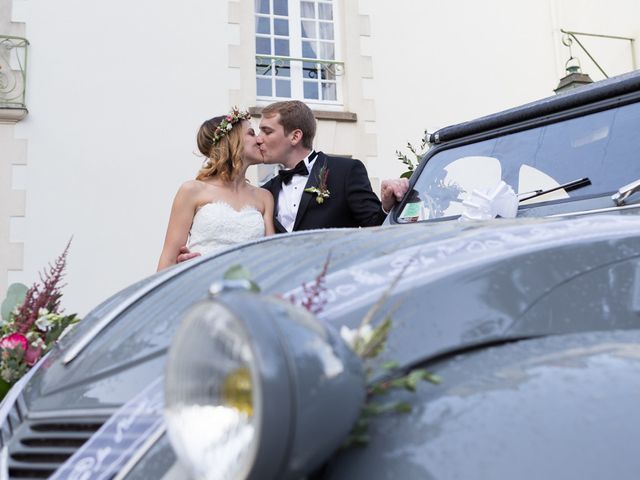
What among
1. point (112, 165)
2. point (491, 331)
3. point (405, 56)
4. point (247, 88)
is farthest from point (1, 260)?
point (491, 331)

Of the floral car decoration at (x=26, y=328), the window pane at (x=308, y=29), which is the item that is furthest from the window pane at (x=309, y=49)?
the floral car decoration at (x=26, y=328)

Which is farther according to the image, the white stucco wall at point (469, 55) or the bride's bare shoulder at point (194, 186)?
the white stucco wall at point (469, 55)

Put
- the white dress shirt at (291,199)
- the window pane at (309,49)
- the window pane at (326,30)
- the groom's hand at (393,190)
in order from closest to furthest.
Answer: the groom's hand at (393,190) < the white dress shirt at (291,199) < the window pane at (309,49) < the window pane at (326,30)

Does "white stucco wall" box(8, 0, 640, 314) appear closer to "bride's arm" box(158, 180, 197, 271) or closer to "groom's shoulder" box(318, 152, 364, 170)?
"bride's arm" box(158, 180, 197, 271)

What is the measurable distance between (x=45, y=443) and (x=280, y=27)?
8815mm

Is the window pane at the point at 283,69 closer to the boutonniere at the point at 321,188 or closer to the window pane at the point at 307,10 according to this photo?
the window pane at the point at 307,10

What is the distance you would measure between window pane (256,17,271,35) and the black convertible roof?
703 cm

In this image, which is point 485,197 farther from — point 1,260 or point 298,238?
point 1,260

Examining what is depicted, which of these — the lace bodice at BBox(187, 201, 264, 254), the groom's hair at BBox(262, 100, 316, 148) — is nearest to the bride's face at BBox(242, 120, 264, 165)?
the groom's hair at BBox(262, 100, 316, 148)

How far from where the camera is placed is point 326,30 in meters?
9.46

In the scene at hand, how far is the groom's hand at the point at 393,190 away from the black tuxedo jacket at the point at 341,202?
0.34 meters

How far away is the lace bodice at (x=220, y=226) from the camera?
317cm

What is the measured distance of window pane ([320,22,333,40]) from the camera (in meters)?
9.45

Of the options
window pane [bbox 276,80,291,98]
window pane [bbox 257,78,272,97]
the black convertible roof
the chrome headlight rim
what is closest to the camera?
the chrome headlight rim
